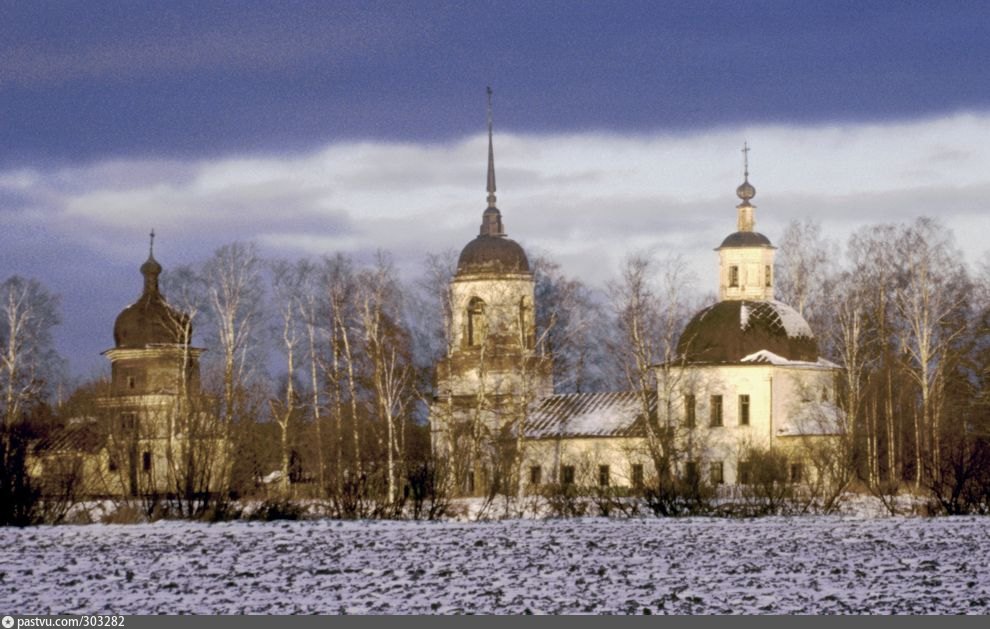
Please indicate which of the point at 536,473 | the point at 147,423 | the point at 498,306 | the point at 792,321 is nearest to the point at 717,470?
the point at 792,321

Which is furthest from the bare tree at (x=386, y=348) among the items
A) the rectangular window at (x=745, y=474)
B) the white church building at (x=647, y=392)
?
the rectangular window at (x=745, y=474)

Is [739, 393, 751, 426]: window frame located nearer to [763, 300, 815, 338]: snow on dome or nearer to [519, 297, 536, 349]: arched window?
[763, 300, 815, 338]: snow on dome

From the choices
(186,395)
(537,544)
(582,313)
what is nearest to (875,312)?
(582,313)

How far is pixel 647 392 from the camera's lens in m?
55.9

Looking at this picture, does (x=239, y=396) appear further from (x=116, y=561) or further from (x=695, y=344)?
(x=116, y=561)

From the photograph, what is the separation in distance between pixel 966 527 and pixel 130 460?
46.9ft

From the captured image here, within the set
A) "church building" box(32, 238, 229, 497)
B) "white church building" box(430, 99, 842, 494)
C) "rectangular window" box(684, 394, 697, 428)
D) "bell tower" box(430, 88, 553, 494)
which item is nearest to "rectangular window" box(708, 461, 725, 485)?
"white church building" box(430, 99, 842, 494)

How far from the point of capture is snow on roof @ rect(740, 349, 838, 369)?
55.8 m

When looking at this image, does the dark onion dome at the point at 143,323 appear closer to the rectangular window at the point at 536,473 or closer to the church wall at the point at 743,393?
the rectangular window at the point at 536,473

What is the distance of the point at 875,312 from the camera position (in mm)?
55812

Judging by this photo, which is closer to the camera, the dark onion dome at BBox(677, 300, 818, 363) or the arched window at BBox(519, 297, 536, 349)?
the dark onion dome at BBox(677, 300, 818, 363)

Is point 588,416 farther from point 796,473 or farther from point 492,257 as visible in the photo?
point 796,473

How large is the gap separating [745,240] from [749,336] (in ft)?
12.8

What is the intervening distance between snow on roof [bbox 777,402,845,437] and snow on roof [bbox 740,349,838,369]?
1.13 meters
